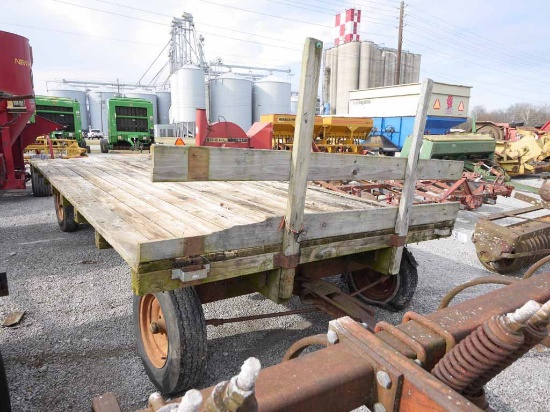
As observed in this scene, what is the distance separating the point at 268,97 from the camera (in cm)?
3206

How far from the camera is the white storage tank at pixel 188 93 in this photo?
30.2 metres

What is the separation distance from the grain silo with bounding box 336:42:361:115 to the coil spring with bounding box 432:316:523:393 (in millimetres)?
32492

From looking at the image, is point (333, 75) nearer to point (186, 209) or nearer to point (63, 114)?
point (63, 114)

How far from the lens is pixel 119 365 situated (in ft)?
9.43

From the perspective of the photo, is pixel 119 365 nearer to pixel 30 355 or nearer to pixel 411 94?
pixel 30 355

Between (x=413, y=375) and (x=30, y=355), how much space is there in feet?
10.1

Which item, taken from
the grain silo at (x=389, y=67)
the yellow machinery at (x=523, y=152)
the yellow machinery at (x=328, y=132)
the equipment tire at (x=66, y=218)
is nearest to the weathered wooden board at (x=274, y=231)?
the equipment tire at (x=66, y=218)

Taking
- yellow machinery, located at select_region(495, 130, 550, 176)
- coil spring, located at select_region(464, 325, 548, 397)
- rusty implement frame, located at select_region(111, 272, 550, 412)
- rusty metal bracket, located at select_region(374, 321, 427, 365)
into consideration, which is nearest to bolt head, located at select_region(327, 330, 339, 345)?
rusty implement frame, located at select_region(111, 272, 550, 412)

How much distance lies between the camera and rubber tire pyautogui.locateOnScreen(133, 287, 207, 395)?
232 cm

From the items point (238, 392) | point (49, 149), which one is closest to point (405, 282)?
point (238, 392)

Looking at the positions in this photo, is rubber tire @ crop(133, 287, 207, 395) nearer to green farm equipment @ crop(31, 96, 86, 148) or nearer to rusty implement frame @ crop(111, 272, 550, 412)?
rusty implement frame @ crop(111, 272, 550, 412)

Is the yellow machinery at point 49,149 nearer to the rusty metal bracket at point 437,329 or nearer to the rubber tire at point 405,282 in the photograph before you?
the rubber tire at point 405,282

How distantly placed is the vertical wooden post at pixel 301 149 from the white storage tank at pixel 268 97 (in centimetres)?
3058

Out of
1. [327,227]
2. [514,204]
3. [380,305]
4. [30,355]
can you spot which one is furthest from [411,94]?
[30,355]
